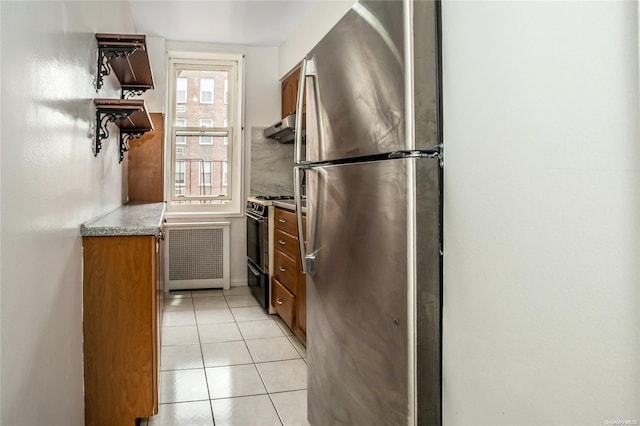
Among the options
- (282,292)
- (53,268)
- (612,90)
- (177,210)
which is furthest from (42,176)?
(177,210)

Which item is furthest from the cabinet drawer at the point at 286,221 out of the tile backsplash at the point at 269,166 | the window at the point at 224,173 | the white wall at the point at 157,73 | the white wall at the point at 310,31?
the white wall at the point at 157,73

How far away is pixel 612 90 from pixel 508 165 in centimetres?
31

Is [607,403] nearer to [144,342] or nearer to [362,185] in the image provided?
[362,185]

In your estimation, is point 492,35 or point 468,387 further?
point 468,387

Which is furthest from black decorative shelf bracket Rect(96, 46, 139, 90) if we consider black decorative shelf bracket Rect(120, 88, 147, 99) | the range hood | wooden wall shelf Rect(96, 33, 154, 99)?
the range hood

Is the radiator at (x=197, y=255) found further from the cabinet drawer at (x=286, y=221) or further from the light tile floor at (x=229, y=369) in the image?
the cabinet drawer at (x=286, y=221)

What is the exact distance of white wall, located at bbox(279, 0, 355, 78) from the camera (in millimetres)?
3646

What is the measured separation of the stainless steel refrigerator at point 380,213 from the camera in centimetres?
→ 140

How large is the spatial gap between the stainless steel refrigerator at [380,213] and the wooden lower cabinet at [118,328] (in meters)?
0.77

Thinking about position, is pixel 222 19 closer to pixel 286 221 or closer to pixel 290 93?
pixel 290 93

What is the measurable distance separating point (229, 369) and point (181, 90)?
3.43m

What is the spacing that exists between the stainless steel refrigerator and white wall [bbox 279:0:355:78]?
6.08 feet

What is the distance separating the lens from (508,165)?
3.72ft

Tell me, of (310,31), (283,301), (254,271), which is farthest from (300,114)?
(254,271)
